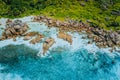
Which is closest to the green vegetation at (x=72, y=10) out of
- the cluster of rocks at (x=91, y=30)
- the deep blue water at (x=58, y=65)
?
the cluster of rocks at (x=91, y=30)

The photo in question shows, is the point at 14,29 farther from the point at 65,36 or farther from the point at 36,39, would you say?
the point at 65,36

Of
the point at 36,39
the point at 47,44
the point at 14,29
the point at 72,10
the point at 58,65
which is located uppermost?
the point at 14,29

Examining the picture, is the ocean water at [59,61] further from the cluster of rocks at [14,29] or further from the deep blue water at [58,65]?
the cluster of rocks at [14,29]

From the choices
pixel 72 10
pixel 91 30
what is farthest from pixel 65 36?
pixel 72 10

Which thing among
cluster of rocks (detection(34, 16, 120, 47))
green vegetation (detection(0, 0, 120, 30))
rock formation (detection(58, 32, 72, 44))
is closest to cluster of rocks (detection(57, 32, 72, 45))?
rock formation (detection(58, 32, 72, 44))

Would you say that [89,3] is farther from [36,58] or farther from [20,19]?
[36,58]

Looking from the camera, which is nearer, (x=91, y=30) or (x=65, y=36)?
(x=65, y=36)

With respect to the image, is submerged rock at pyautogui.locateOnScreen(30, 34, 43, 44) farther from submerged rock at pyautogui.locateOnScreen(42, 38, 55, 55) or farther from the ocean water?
submerged rock at pyautogui.locateOnScreen(42, 38, 55, 55)
